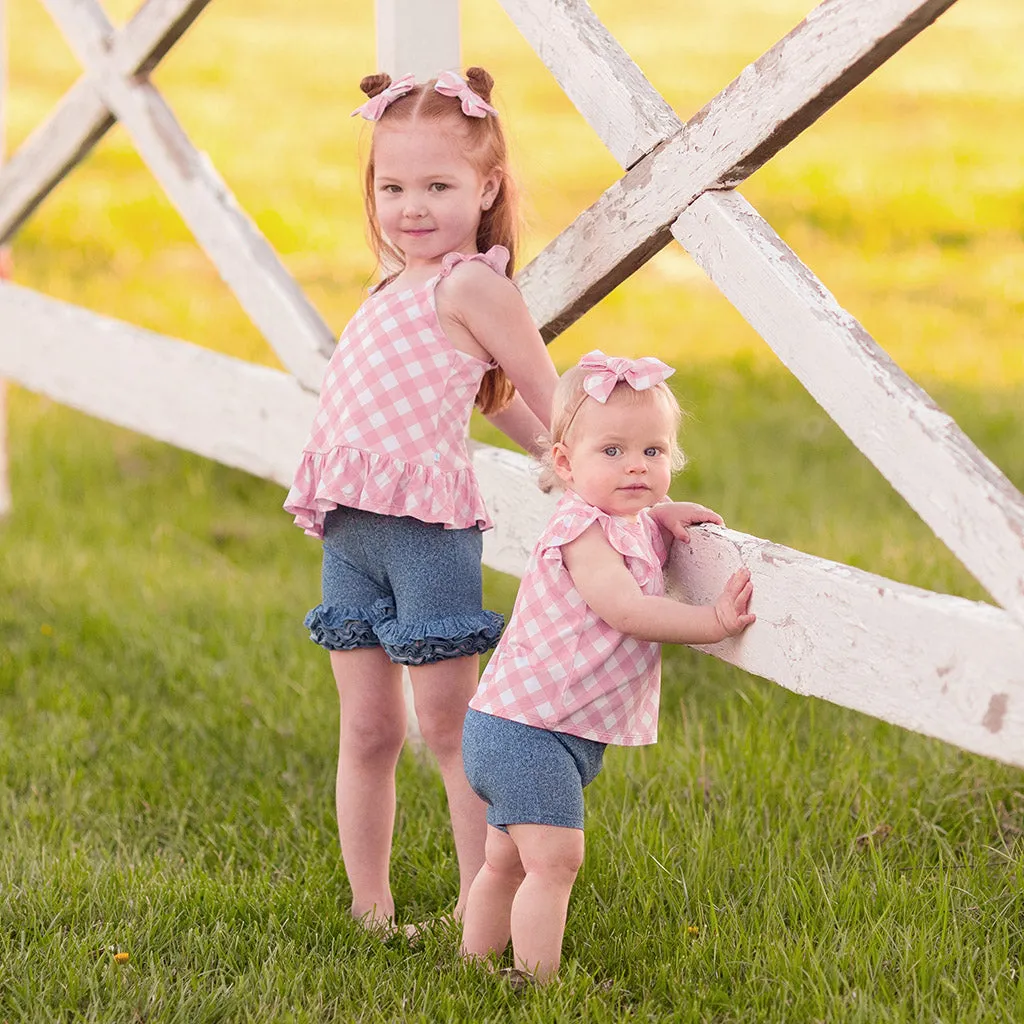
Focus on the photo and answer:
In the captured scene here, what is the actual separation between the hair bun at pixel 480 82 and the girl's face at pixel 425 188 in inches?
4.8

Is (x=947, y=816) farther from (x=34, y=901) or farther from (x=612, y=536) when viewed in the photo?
(x=34, y=901)

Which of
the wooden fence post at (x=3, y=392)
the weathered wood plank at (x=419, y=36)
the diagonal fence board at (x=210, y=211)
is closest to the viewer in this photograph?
the weathered wood plank at (x=419, y=36)

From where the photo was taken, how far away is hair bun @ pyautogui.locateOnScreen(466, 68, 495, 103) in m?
2.56

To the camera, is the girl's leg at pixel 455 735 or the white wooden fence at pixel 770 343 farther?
the girl's leg at pixel 455 735

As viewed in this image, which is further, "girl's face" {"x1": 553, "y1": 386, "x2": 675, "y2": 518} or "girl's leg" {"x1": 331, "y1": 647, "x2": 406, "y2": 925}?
"girl's leg" {"x1": 331, "y1": 647, "x2": 406, "y2": 925}

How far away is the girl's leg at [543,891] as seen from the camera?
2357mm

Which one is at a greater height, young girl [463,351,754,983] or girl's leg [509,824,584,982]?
young girl [463,351,754,983]

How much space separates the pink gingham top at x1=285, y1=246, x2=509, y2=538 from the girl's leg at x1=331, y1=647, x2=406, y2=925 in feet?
1.12

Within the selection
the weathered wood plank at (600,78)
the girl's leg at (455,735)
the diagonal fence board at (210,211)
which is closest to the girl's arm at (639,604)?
the girl's leg at (455,735)

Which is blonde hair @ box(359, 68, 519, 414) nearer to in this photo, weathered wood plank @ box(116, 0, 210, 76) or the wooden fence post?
weathered wood plank @ box(116, 0, 210, 76)

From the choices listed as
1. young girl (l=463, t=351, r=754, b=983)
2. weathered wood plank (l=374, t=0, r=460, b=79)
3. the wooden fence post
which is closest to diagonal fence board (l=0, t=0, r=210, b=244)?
weathered wood plank (l=374, t=0, r=460, b=79)

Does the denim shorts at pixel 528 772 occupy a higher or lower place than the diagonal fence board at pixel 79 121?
lower

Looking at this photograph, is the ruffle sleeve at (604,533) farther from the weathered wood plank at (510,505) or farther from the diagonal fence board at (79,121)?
the diagonal fence board at (79,121)

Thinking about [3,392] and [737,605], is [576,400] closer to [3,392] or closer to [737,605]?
[737,605]
